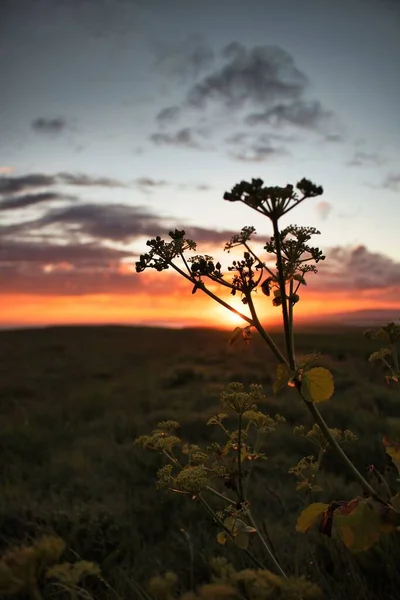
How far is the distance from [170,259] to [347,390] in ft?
46.6

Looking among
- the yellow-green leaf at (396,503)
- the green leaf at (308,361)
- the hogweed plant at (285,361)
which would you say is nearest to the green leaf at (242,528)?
the hogweed plant at (285,361)

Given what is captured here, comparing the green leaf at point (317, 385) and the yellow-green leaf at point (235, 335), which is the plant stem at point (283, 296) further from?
the yellow-green leaf at point (235, 335)

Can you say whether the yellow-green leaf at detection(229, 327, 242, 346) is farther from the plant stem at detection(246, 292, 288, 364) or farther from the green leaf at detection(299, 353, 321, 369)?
the green leaf at detection(299, 353, 321, 369)

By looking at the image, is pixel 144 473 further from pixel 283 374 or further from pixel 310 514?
pixel 283 374

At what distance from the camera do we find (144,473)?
322 inches

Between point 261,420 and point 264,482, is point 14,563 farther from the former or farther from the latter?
point 264,482

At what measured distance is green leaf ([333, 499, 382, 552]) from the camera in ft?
6.68

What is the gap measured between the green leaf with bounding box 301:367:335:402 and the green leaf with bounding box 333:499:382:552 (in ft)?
1.58

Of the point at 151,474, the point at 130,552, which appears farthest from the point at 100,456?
the point at 130,552

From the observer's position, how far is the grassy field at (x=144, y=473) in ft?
15.3

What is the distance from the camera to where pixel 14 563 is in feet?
4.37

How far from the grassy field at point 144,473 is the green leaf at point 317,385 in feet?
4.06

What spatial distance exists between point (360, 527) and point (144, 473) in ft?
21.6

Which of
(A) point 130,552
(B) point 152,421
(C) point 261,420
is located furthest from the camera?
(B) point 152,421
